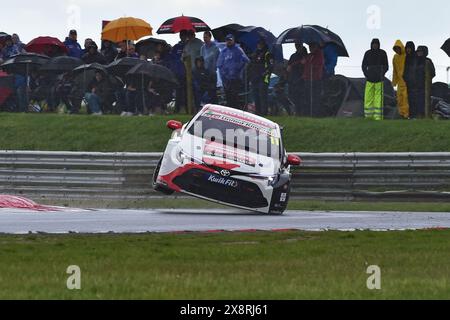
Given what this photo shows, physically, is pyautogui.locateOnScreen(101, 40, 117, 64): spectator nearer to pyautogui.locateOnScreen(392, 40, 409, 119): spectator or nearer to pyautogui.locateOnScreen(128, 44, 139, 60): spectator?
pyautogui.locateOnScreen(128, 44, 139, 60): spectator

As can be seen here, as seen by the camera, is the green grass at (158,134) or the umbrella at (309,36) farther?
the umbrella at (309,36)

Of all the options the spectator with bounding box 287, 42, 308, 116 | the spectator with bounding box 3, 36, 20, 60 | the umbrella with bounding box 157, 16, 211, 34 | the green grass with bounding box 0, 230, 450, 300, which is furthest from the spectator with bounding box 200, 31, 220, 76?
the green grass with bounding box 0, 230, 450, 300

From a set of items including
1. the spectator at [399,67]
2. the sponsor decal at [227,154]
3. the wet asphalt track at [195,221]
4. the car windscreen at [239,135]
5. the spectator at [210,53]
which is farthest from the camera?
the spectator at [210,53]

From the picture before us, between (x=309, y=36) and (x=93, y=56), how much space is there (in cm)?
454

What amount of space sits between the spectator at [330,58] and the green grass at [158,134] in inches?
49.8

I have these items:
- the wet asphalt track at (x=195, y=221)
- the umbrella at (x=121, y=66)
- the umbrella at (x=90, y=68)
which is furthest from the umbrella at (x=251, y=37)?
the wet asphalt track at (x=195, y=221)

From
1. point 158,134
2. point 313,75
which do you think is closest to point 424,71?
point 313,75

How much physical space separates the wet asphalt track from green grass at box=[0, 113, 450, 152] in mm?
5760

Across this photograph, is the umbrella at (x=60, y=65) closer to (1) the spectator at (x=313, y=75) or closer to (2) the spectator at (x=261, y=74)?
(2) the spectator at (x=261, y=74)

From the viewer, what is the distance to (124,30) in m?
29.3

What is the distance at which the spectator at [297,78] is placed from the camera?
2525cm

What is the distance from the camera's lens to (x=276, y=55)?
87.2 ft

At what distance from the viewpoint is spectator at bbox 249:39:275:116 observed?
2545cm
